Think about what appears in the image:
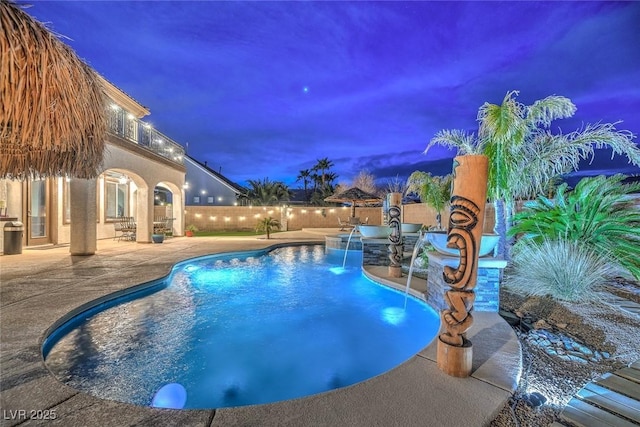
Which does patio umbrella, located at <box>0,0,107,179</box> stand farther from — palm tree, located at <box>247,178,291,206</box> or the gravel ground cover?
palm tree, located at <box>247,178,291,206</box>

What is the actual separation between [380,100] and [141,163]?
24.4 meters

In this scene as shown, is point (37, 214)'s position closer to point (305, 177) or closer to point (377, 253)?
point (377, 253)

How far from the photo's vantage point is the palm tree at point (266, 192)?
2681 cm

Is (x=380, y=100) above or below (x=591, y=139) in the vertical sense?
above

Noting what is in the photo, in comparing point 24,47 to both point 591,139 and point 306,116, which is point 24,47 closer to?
point 591,139

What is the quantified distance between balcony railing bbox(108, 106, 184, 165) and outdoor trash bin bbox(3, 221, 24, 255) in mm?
4090

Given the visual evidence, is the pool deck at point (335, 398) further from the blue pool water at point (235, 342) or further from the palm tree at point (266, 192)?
the palm tree at point (266, 192)

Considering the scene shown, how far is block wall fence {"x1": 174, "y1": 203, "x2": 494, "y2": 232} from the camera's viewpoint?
1909 cm

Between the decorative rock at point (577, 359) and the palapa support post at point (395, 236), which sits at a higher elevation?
the palapa support post at point (395, 236)

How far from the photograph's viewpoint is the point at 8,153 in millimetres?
3641

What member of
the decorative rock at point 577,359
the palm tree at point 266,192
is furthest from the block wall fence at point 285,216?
the decorative rock at point 577,359

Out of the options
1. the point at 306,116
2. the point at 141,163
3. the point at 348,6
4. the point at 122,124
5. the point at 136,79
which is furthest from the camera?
the point at 306,116

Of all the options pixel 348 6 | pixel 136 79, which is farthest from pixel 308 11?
pixel 136 79

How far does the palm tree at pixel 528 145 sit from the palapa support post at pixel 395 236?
196cm
